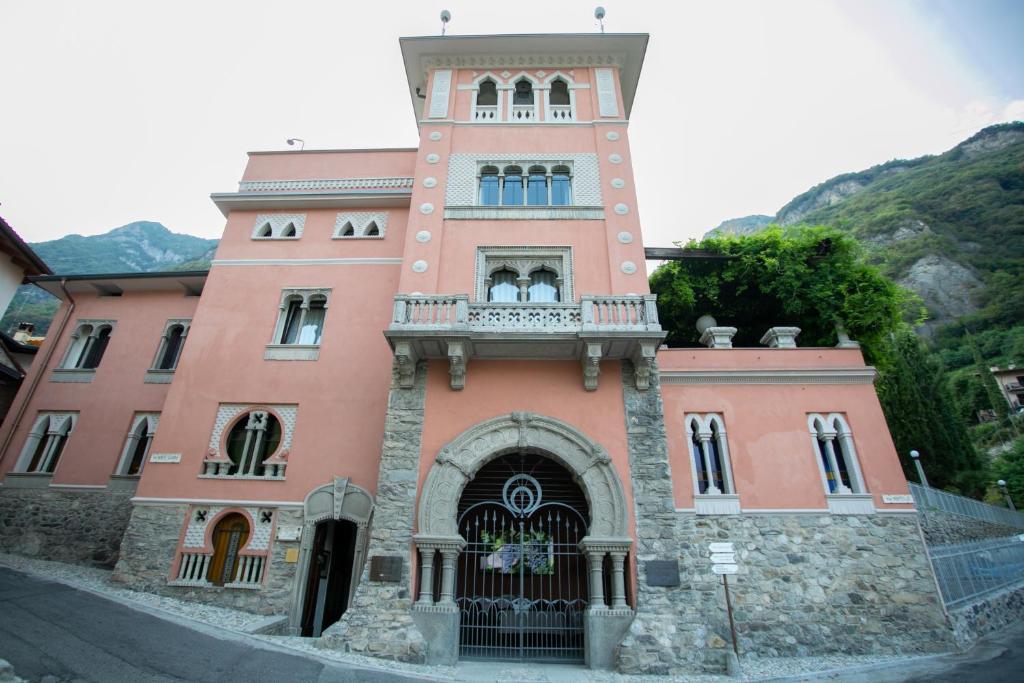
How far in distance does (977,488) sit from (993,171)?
249ft

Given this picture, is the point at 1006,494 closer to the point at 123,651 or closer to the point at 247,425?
the point at 247,425

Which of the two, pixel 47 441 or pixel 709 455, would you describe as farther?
pixel 47 441

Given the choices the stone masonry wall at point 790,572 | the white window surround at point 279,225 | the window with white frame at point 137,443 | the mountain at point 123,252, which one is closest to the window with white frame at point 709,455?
the stone masonry wall at point 790,572

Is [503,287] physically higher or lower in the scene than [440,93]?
lower

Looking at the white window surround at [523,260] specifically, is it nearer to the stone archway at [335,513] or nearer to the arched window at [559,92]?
the stone archway at [335,513]

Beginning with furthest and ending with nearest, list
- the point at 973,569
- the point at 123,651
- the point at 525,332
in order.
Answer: the point at 973,569
the point at 525,332
the point at 123,651

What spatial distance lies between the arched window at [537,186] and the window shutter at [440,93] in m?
3.50

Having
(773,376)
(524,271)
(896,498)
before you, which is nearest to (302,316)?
(524,271)

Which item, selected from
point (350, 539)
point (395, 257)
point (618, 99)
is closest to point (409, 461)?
point (350, 539)

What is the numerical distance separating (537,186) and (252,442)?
1060 centimetres

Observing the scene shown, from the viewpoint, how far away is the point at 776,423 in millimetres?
11719

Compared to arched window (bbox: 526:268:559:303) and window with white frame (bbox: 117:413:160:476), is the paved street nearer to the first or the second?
window with white frame (bbox: 117:413:160:476)

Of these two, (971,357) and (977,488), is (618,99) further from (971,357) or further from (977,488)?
(971,357)

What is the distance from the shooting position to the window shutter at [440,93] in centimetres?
1474
